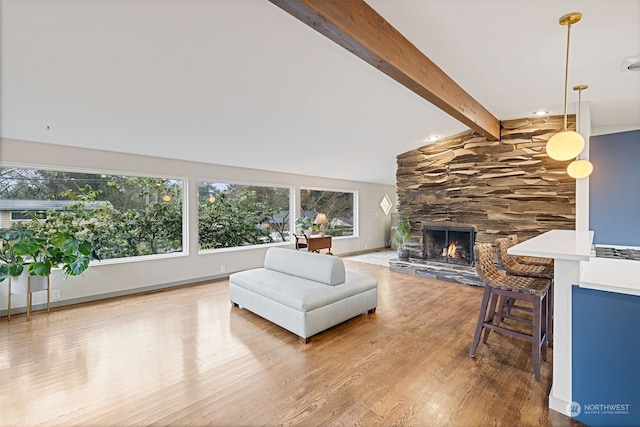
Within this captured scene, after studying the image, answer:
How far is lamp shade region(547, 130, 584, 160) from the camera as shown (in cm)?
234

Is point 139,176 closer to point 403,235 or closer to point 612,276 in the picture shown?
point 403,235

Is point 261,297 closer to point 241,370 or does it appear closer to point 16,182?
point 241,370

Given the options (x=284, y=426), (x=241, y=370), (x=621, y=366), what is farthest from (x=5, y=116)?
(x=621, y=366)

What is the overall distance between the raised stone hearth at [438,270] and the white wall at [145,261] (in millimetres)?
2970

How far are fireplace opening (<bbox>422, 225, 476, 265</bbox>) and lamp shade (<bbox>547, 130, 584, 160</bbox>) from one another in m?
3.15

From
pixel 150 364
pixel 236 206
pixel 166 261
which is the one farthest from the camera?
pixel 236 206

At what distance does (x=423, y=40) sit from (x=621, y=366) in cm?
273

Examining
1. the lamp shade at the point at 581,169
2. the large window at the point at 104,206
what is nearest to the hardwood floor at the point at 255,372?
the large window at the point at 104,206

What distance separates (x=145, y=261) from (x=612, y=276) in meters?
5.56

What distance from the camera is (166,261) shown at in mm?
Result: 4906

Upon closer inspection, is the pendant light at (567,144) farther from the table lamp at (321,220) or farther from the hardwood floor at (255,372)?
the table lamp at (321,220)

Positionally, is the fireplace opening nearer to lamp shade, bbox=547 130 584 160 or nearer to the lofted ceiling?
the lofted ceiling

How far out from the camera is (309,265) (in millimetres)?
3564

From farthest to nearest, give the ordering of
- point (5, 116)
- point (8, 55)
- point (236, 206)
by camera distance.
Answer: point (236, 206) < point (5, 116) < point (8, 55)
